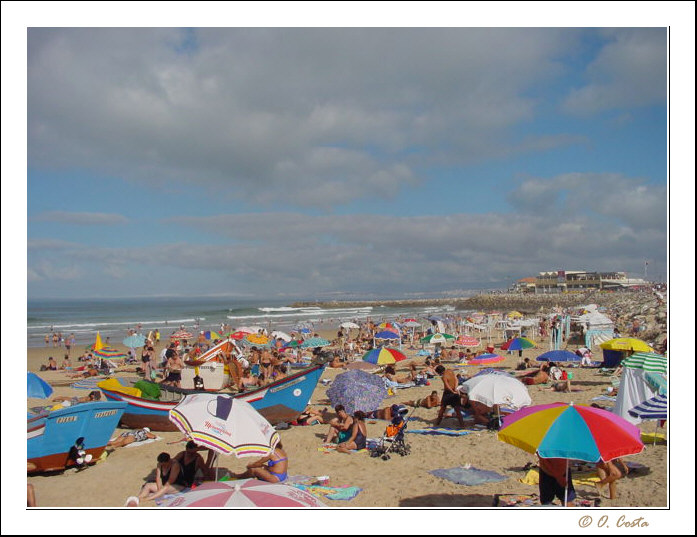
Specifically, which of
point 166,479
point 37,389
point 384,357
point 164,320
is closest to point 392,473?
point 166,479

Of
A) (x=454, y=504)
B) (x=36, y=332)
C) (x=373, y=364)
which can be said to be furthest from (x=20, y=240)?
(x=36, y=332)

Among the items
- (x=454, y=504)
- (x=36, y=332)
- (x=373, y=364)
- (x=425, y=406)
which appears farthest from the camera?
(x=36, y=332)

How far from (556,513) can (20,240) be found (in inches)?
249

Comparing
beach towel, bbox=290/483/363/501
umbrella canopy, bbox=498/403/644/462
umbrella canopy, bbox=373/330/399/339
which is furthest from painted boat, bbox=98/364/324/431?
umbrella canopy, bbox=373/330/399/339

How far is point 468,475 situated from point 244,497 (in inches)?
152

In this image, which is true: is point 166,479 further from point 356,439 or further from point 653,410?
point 653,410

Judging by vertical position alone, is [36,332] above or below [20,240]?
below

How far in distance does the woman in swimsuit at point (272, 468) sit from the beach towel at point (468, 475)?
2224mm

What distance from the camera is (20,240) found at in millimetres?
5371

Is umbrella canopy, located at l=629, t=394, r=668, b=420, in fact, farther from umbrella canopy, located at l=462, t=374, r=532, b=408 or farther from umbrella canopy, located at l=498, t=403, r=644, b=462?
umbrella canopy, located at l=462, t=374, r=532, b=408

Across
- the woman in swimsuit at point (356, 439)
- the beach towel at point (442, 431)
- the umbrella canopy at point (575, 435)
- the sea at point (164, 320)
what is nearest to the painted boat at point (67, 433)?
the woman in swimsuit at point (356, 439)

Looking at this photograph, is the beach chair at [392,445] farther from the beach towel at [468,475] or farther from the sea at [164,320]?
the sea at [164,320]

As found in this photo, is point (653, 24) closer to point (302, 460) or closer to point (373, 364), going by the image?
point (302, 460)

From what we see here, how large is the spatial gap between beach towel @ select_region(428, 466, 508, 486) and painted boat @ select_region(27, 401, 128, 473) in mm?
5287
